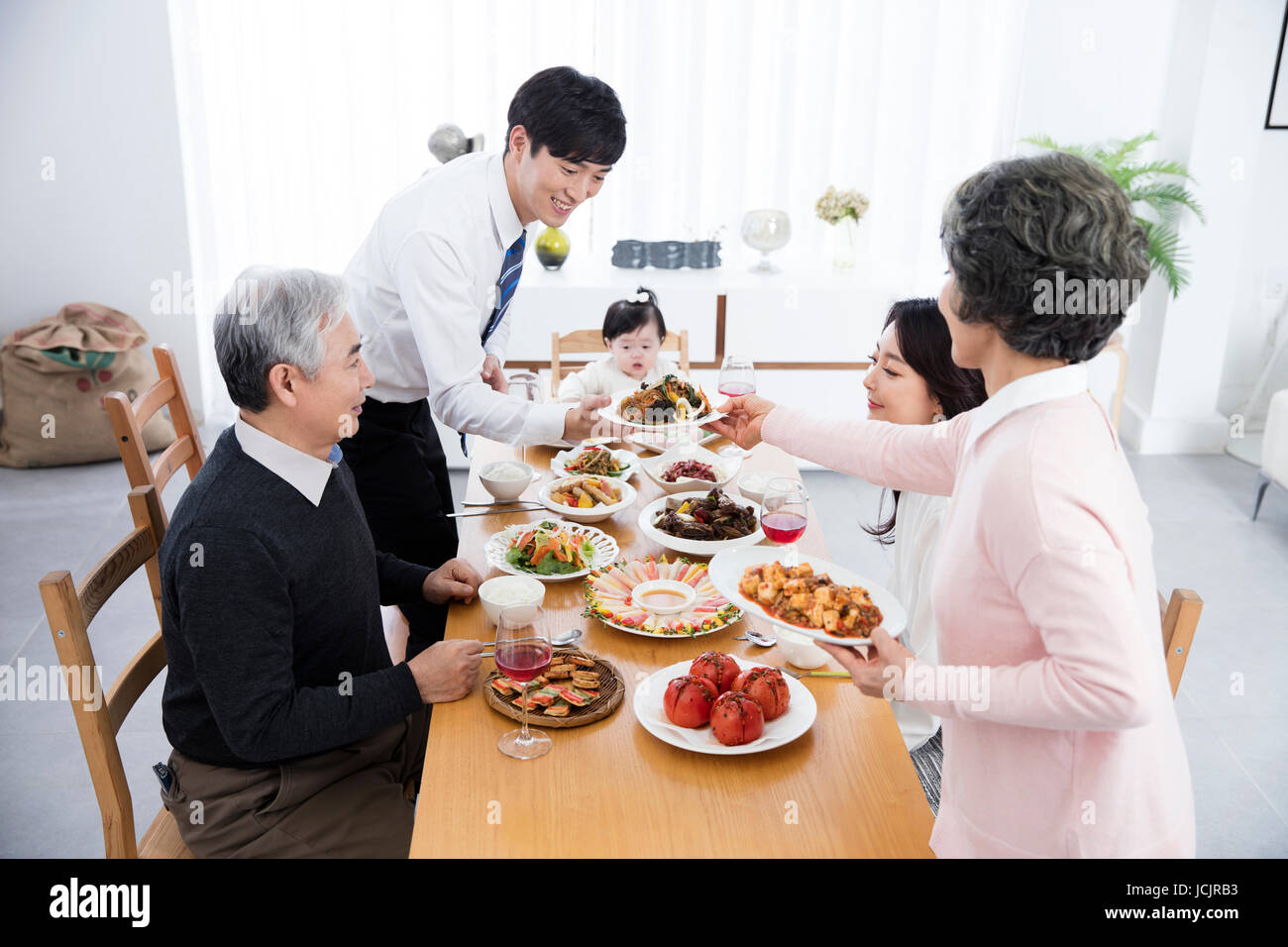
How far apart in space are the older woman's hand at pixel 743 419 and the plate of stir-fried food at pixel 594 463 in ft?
1.23

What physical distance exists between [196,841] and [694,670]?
0.87 m

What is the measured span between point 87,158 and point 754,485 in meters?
4.09

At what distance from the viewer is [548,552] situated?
6.88 ft

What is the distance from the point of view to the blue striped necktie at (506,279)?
2.60 m

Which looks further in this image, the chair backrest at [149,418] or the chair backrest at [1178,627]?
the chair backrest at [149,418]

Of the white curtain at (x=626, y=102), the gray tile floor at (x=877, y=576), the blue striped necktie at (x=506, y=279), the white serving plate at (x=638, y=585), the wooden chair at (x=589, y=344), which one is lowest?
the gray tile floor at (x=877, y=576)

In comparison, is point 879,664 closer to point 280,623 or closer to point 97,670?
point 280,623

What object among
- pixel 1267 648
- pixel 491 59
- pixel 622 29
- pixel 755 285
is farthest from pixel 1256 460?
pixel 491 59

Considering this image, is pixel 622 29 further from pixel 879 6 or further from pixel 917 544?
pixel 917 544

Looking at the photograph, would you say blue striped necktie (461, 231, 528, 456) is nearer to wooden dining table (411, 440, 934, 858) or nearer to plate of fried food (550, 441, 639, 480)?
plate of fried food (550, 441, 639, 480)

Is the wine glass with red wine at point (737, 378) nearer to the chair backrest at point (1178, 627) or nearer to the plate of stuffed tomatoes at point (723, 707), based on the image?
the plate of stuffed tomatoes at point (723, 707)

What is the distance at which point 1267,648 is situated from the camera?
11.6 ft

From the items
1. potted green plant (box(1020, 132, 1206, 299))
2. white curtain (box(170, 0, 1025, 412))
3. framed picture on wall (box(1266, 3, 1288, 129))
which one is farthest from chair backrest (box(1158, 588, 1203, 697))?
framed picture on wall (box(1266, 3, 1288, 129))

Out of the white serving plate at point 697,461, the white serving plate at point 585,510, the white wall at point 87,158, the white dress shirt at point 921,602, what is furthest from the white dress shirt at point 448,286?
the white wall at point 87,158
